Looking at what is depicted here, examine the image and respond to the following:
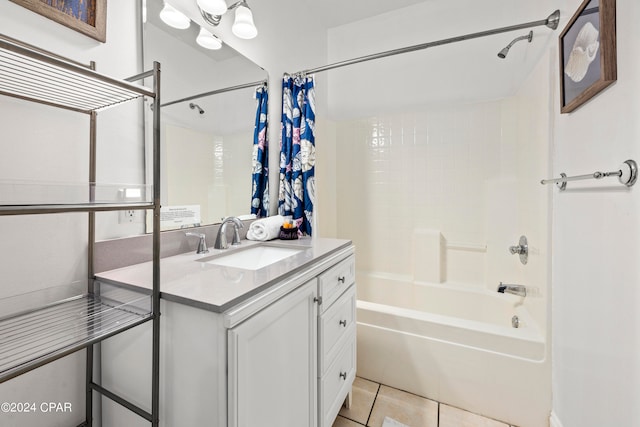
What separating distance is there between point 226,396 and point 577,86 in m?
1.69

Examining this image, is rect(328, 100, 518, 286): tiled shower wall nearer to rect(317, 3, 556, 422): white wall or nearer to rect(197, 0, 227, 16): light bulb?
rect(317, 3, 556, 422): white wall

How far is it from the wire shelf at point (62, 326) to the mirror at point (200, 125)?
0.43 metres

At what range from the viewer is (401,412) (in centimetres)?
153

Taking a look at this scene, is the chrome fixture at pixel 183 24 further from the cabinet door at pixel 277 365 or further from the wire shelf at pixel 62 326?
the cabinet door at pixel 277 365

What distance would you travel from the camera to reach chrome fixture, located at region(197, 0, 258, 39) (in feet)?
4.12

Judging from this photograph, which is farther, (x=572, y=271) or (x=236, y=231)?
(x=236, y=231)

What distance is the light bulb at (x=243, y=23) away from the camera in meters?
1.39

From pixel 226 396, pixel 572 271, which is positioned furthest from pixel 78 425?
pixel 572 271

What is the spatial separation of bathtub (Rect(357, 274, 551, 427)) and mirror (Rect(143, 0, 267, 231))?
114cm

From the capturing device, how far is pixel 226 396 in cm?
72

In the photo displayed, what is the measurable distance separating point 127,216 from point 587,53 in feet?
6.12

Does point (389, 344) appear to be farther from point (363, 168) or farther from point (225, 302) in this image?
point (363, 168)

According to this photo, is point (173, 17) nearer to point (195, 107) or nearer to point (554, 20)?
point (195, 107)

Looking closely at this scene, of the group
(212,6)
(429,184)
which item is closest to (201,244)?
(212,6)
